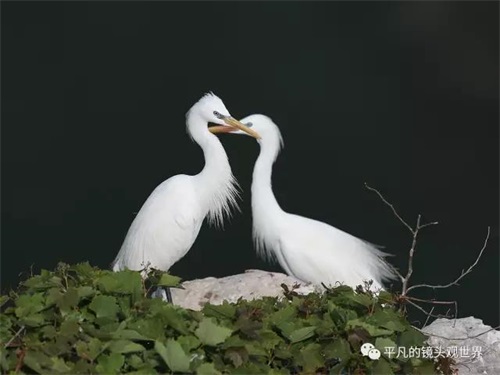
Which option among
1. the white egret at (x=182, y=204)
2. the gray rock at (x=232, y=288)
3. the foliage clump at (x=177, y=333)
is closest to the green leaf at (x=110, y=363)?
the foliage clump at (x=177, y=333)

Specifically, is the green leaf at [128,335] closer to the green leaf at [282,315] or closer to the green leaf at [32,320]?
the green leaf at [32,320]

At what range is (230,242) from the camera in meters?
7.31

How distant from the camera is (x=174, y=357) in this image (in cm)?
321

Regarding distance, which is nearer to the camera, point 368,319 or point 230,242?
point 368,319

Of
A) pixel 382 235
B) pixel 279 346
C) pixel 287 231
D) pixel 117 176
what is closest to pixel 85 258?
pixel 117 176

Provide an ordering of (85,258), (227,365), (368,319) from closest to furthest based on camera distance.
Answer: (227,365), (368,319), (85,258)

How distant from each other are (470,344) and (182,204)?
195 centimetres

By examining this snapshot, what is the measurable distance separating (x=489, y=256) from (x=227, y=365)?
4.11 metres

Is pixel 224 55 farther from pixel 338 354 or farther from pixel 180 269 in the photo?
pixel 338 354

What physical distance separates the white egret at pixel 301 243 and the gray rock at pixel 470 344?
3.75 feet

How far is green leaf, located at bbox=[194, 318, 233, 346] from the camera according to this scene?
3.33m

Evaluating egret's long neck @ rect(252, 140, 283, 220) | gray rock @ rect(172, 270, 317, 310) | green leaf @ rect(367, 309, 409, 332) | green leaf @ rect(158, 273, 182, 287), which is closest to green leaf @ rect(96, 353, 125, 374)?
green leaf @ rect(158, 273, 182, 287)

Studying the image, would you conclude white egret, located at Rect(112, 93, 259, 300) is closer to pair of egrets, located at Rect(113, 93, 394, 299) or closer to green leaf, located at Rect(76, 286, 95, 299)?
pair of egrets, located at Rect(113, 93, 394, 299)

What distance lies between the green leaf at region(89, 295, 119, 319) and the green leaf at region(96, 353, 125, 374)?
21 centimetres
